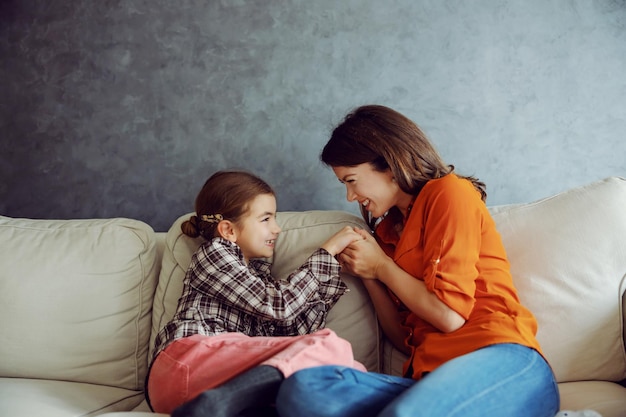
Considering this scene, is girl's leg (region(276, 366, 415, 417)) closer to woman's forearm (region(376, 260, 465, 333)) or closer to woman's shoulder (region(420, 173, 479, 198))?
woman's forearm (region(376, 260, 465, 333))

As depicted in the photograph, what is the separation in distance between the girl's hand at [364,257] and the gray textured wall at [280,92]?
1.58 feet

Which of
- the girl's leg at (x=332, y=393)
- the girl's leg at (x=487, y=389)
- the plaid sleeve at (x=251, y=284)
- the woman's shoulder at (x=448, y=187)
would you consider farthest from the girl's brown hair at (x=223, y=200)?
the girl's leg at (x=487, y=389)

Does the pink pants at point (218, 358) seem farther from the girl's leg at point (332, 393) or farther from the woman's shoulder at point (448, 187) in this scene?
the woman's shoulder at point (448, 187)

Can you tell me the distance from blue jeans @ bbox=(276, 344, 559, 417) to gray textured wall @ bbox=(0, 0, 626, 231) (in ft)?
2.98

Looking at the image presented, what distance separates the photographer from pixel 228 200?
166cm

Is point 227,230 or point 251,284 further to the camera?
point 227,230

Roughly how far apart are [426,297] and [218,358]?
54 cm

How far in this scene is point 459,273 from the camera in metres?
1.38

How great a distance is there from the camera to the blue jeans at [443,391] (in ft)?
3.64

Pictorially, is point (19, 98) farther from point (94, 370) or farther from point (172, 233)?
point (94, 370)

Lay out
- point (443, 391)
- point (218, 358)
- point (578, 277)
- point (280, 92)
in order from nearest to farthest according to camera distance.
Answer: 1. point (443, 391)
2. point (218, 358)
3. point (578, 277)
4. point (280, 92)

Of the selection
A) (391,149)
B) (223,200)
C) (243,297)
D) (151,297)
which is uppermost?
(391,149)

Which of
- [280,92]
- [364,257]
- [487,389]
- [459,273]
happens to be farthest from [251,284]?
[280,92]

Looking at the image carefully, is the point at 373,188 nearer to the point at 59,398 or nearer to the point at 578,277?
the point at 578,277
